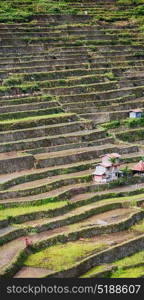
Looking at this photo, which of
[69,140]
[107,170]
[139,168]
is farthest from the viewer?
[69,140]

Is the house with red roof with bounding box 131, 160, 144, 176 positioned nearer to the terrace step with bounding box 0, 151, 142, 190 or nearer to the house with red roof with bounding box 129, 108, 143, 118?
the terrace step with bounding box 0, 151, 142, 190

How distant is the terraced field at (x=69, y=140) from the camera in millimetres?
17484

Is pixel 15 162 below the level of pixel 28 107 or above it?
below

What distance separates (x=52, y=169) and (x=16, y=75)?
696 cm

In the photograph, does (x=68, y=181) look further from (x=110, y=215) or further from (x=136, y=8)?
(x=136, y=8)

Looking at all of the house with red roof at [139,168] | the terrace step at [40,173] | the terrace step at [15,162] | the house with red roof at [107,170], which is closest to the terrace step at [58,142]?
the terrace step at [15,162]

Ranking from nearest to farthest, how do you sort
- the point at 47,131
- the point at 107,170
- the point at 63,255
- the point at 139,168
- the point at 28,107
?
1. the point at 63,255
2. the point at 107,170
3. the point at 139,168
4. the point at 47,131
5. the point at 28,107

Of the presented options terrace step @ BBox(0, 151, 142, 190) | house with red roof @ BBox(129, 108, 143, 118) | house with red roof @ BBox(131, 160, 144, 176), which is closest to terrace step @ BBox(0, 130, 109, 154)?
terrace step @ BBox(0, 151, 142, 190)

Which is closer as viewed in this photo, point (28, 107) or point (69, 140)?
point (69, 140)

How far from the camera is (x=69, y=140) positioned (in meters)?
24.1

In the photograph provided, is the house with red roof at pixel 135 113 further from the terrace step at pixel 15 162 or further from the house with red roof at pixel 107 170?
the terrace step at pixel 15 162

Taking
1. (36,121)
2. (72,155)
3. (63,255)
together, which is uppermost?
(36,121)

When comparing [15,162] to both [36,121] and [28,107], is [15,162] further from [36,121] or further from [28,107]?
[28,107]

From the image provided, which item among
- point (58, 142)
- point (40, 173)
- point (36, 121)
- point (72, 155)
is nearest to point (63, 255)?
point (40, 173)
